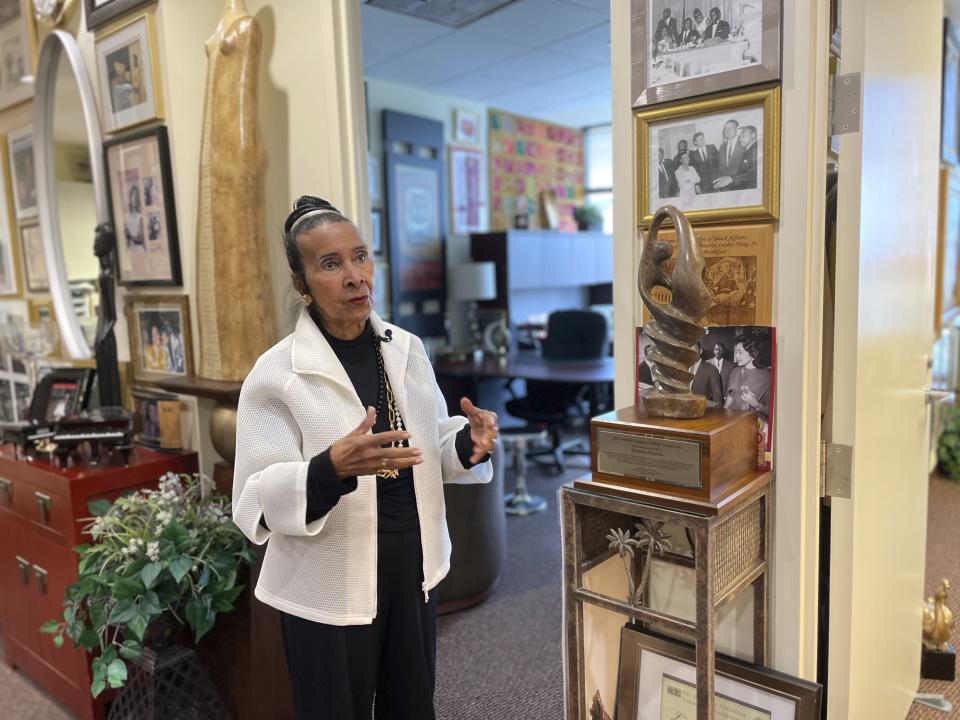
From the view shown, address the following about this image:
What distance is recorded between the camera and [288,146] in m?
2.19

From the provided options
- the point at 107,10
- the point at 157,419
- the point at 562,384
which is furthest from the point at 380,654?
the point at 562,384

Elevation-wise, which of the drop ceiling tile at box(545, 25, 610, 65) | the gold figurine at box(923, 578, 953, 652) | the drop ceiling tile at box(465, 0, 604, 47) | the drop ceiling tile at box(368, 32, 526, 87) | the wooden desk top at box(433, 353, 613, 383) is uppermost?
the drop ceiling tile at box(368, 32, 526, 87)

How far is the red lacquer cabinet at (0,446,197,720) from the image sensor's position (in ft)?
6.86

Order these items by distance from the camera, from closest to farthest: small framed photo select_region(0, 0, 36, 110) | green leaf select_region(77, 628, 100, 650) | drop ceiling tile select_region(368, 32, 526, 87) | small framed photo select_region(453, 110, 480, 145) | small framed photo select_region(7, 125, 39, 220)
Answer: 1. green leaf select_region(77, 628, 100, 650)
2. small framed photo select_region(0, 0, 36, 110)
3. small framed photo select_region(7, 125, 39, 220)
4. drop ceiling tile select_region(368, 32, 526, 87)
5. small framed photo select_region(453, 110, 480, 145)

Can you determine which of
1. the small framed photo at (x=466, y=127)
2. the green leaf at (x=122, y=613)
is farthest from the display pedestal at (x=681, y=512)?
the small framed photo at (x=466, y=127)

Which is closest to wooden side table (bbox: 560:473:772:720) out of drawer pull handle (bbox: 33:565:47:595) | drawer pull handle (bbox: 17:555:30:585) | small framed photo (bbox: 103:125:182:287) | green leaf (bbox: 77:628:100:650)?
green leaf (bbox: 77:628:100:650)

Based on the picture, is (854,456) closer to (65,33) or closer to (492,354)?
(65,33)

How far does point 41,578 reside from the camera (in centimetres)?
227

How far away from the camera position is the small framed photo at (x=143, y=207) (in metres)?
2.31

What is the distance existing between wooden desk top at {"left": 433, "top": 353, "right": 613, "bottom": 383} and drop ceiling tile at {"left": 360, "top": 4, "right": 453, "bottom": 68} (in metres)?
1.93

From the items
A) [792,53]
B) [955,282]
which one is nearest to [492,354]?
[955,282]

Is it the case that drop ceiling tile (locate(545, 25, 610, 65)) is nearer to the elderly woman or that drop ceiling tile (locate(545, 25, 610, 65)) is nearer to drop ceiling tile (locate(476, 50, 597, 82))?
drop ceiling tile (locate(476, 50, 597, 82))

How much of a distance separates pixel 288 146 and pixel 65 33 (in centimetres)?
106

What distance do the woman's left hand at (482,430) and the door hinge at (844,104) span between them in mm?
835
